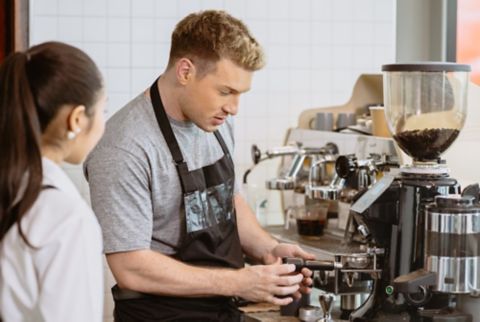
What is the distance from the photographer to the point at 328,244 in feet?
11.8

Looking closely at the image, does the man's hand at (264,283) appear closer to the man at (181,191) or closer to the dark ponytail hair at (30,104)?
the man at (181,191)

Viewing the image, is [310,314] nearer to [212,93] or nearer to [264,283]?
[264,283]

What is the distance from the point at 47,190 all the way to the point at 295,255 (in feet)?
3.99

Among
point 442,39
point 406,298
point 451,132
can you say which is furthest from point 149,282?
point 442,39

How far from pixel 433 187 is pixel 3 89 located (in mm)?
1179

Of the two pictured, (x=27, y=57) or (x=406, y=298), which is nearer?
(x=27, y=57)

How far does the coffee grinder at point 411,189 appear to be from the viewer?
254 centimetres

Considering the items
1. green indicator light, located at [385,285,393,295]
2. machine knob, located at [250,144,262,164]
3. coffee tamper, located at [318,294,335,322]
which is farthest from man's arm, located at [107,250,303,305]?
machine knob, located at [250,144,262,164]

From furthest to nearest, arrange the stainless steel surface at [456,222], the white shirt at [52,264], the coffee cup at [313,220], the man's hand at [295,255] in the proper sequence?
1. the coffee cup at [313,220]
2. the man's hand at [295,255]
3. the stainless steel surface at [456,222]
4. the white shirt at [52,264]

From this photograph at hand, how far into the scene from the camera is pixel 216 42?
2.71 metres

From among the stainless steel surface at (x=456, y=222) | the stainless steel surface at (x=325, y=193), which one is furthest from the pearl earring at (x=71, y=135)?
the stainless steel surface at (x=325, y=193)

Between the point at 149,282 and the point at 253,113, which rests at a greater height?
the point at 253,113

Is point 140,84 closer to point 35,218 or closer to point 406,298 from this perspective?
point 406,298

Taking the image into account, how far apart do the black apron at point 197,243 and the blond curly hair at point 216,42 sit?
148mm
